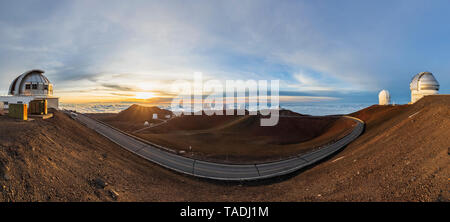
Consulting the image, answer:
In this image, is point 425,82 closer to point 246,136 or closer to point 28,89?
point 246,136

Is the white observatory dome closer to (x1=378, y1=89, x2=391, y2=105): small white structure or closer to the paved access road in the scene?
the paved access road

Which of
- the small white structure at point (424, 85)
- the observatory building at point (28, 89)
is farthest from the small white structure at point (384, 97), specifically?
the observatory building at point (28, 89)

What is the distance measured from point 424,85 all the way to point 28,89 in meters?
73.6

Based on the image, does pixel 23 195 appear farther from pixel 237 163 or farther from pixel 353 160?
pixel 353 160

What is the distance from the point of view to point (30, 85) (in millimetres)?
32281

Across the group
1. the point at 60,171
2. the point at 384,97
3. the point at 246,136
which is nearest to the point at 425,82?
the point at 384,97

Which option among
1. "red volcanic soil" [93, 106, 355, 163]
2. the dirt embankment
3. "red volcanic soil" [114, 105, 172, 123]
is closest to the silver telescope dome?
"red volcanic soil" [93, 106, 355, 163]

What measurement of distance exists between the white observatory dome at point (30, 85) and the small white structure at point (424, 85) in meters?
71.2

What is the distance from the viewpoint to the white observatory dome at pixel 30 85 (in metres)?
31.8

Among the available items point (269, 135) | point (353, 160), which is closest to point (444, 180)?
point (353, 160)

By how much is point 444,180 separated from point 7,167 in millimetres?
18778

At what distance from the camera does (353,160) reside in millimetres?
16484

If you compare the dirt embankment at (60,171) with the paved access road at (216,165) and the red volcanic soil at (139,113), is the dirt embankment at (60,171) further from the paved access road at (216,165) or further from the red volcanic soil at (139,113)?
the red volcanic soil at (139,113)

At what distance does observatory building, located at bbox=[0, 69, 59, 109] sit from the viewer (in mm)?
31375
